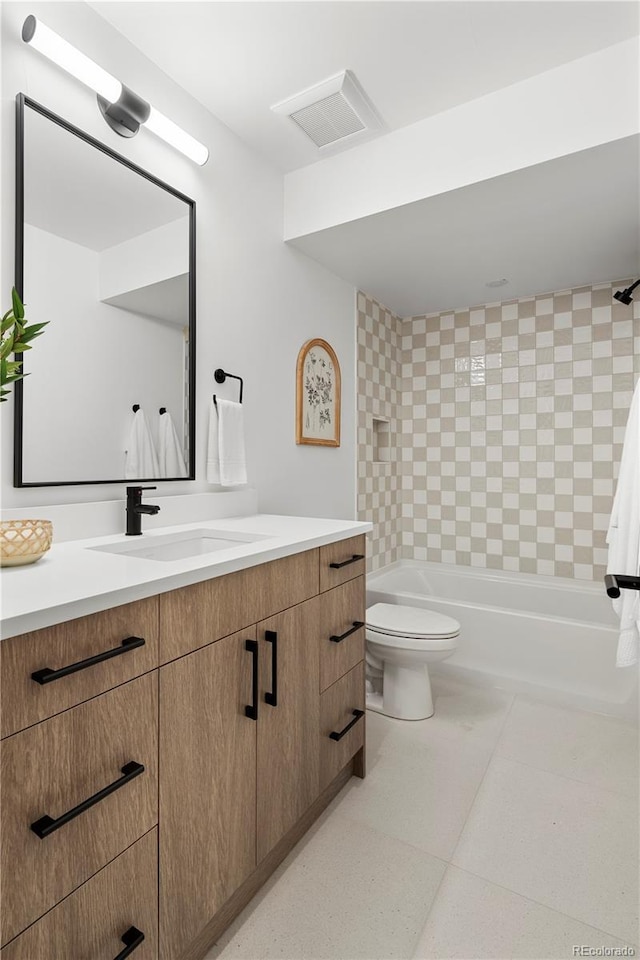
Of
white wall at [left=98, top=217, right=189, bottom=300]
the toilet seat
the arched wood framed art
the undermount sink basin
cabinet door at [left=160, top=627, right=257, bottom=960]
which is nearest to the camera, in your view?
cabinet door at [left=160, top=627, right=257, bottom=960]

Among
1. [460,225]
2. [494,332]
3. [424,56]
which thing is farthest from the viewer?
[494,332]

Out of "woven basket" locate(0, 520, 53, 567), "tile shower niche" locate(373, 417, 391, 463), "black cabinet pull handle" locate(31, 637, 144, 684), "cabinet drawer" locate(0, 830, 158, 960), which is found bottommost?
"cabinet drawer" locate(0, 830, 158, 960)

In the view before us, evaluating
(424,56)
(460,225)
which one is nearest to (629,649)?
(460,225)

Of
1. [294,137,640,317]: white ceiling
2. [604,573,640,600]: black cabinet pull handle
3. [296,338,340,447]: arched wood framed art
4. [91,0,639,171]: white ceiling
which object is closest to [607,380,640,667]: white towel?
[604,573,640,600]: black cabinet pull handle

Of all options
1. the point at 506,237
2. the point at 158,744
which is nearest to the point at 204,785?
the point at 158,744

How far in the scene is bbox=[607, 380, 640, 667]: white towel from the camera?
1446mm

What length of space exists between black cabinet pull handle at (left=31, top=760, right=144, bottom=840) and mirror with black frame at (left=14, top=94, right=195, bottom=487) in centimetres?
80

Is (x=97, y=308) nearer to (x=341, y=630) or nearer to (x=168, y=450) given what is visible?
(x=168, y=450)

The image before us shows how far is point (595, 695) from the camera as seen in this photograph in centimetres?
232

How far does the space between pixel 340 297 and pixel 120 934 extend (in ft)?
8.91

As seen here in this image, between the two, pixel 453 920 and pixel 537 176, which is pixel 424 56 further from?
pixel 453 920

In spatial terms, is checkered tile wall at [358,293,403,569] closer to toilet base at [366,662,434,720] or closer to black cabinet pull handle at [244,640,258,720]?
toilet base at [366,662,434,720]

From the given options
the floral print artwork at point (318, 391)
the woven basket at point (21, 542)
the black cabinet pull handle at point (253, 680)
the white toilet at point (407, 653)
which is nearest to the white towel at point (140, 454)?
the woven basket at point (21, 542)

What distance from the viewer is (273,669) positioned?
1.28 m
